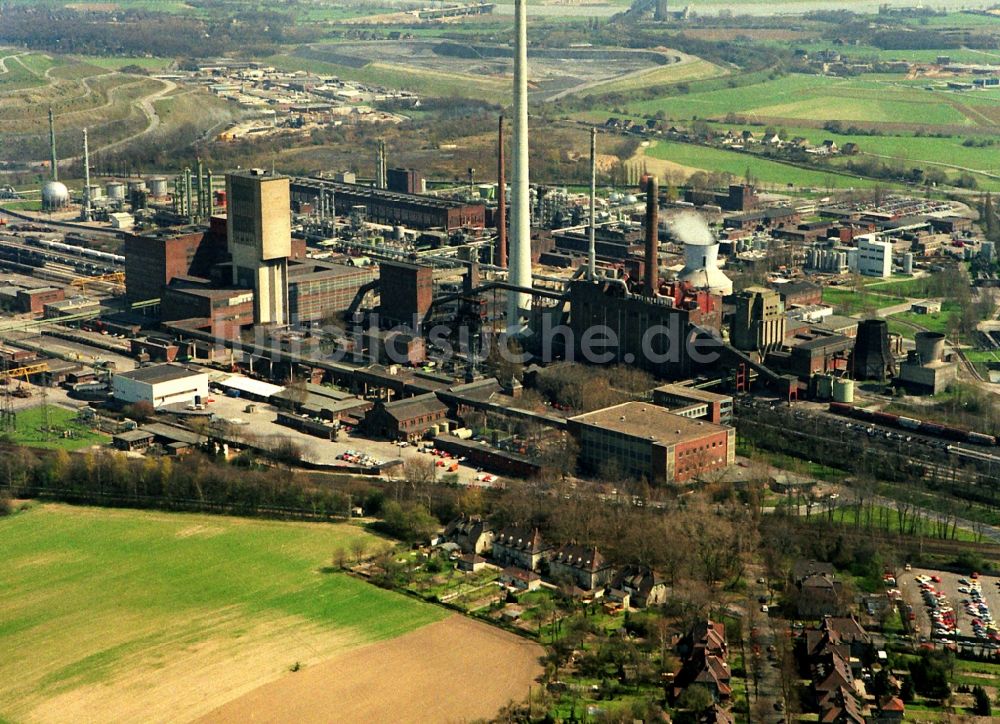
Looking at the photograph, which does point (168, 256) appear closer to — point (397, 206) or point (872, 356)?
point (397, 206)

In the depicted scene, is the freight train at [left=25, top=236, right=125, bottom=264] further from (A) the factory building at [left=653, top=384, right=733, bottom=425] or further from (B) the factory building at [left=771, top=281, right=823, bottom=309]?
(A) the factory building at [left=653, top=384, right=733, bottom=425]

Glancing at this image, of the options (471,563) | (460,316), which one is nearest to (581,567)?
(471,563)

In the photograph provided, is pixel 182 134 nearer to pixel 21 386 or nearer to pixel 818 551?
pixel 21 386

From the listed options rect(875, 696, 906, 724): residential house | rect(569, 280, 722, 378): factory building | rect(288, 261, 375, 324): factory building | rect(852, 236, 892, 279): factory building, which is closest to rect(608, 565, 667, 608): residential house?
rect(875, 696, 906, 724): residential house

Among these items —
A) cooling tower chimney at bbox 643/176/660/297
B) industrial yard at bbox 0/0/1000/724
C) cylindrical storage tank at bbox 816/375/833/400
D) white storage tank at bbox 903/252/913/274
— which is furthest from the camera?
white storage tank at bbox 903/252/913/274

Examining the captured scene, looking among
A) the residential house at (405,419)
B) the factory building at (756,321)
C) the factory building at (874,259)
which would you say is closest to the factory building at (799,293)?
the factory building at (874,259)

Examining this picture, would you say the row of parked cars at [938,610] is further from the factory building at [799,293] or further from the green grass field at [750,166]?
the green grass field at [750,166]
